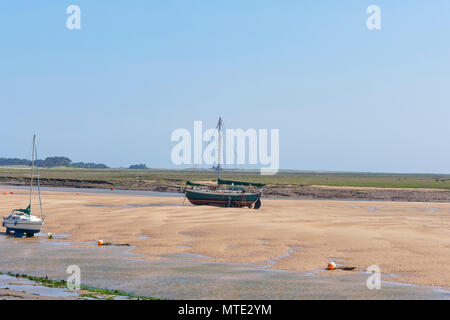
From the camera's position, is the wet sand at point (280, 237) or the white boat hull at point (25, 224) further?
the white boat hull at point (25, 224)

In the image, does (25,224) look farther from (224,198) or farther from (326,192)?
(326,192)

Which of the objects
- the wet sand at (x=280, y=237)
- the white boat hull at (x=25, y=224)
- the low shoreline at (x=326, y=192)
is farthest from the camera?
the low shoreline at (x=326, y=192)

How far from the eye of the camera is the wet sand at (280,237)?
2586cm

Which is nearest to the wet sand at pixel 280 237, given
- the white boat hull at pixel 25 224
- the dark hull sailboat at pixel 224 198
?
the white boat hull at pixel 25 224

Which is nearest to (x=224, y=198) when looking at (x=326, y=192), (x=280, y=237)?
(x=280, y=237)

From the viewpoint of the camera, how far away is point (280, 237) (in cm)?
3403

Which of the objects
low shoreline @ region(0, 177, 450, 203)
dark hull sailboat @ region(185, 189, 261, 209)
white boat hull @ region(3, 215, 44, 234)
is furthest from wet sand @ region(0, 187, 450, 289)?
low shoreline @ region(0, 177, 450, 203)

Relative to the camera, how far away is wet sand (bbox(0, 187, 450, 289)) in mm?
25859

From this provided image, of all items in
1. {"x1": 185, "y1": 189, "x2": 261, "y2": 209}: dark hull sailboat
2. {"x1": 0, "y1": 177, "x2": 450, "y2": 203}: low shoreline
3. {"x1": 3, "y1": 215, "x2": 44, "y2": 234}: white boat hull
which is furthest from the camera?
{"x1": 0, "y1": 177, "x2": 450, "y2": 203}: low shoreline

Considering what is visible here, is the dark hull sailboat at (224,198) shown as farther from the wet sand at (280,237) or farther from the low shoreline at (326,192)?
the low shoreline at (326,192)

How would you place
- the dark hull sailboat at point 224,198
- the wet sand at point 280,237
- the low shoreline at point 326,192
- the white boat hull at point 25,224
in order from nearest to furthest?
the wet sand at point 280,237, the white boat hull at point 25,224, the dark hull sailboat at point 224,198, the low shoreline at point 326,192

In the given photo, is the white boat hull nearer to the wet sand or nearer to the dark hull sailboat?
the wet sand
